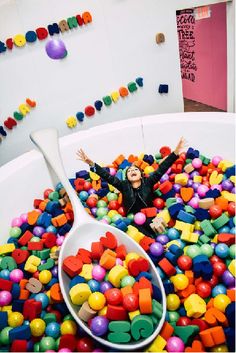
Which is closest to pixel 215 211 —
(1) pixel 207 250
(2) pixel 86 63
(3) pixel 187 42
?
(1) pixel 207 250

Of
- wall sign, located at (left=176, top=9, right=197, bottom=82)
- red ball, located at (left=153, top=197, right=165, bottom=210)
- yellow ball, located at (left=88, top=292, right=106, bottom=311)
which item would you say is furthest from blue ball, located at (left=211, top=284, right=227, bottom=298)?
wall sign, located at (left=176, top=9, right=197, bottom=82)

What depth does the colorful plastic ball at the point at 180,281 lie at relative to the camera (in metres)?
0.94

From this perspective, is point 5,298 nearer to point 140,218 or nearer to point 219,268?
point 140,218

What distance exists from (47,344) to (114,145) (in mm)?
966

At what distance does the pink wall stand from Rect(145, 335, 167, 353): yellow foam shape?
7.82 feet

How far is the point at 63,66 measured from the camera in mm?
1706

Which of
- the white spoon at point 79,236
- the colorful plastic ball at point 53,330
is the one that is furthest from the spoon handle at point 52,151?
the colorful plastic ball at point 53,330

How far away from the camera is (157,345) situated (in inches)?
31.3

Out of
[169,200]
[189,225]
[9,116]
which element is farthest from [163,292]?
[9,116]

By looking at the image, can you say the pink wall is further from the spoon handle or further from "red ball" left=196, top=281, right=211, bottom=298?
"red ball" left=196, top=281, right=211, bottom=298

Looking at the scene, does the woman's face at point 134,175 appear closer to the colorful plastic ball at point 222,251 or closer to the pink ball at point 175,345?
the colorful plastic ball at point 222,251

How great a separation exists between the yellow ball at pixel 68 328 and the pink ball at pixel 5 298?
0.22m

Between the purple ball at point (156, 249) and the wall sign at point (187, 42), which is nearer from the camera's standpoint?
the purple ball at point (156, 249)

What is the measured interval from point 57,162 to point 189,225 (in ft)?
2.00
